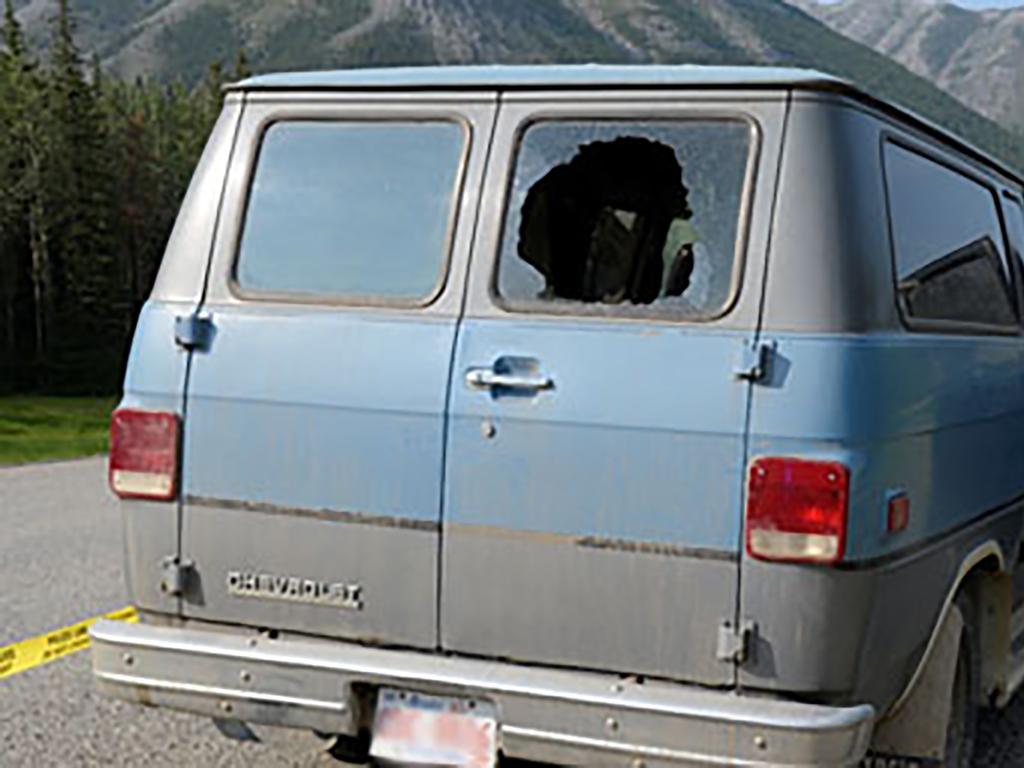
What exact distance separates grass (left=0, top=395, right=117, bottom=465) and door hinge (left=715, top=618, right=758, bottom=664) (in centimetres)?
1535

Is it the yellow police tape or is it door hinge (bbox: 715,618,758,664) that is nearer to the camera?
door hinge (bbox: 715,618,758,664)

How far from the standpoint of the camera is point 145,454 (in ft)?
13.8

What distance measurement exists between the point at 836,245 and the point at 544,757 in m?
1.58

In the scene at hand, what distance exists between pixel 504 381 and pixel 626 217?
908mm

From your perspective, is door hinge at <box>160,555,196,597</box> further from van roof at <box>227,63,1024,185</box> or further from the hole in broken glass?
van roof at <box>227,63,1024,185</box>

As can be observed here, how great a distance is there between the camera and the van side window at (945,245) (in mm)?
4082

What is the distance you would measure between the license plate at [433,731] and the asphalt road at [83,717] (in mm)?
1434

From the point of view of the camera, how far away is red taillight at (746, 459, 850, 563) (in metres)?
3.51

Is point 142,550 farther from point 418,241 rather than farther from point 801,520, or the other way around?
point 801,520

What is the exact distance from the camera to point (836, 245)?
12.0 ft

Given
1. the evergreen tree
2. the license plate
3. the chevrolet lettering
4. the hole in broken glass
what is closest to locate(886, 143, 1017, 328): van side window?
the hole in broken glass

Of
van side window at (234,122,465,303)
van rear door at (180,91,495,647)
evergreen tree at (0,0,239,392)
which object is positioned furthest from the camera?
evergreen tree at (0,0,239,392)

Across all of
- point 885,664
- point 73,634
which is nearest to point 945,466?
point 885,664

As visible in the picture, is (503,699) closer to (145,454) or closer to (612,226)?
(145,454)
